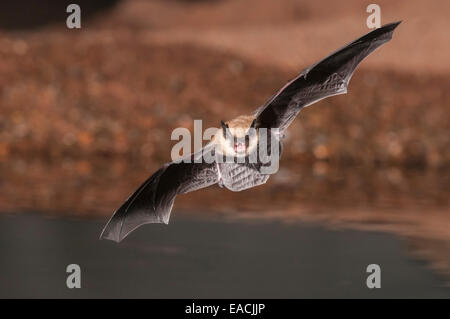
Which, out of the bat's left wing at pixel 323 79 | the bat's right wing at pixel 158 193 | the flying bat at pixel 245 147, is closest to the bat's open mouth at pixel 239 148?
the flying bat at pixel 245 147

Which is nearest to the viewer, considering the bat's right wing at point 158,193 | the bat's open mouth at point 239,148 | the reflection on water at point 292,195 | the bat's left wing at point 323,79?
the bat's open mouth at point 239,148

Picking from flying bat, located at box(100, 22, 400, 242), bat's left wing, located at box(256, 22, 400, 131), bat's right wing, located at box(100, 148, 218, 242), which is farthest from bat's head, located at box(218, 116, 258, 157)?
bat's right wing, located at box(100, 148, 218, 242)

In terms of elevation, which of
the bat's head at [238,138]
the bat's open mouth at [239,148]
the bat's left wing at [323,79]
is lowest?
the bat's open mouth at [239,148]

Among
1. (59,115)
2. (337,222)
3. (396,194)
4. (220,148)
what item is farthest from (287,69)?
(220,148)

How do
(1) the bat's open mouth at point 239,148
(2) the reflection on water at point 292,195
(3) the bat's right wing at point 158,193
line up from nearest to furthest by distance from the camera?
1. (1) the bat's open mouth at point 239,148
2. (3) the bat's right wing at point 158,193
3. (2) the reflection on water at point 292,195

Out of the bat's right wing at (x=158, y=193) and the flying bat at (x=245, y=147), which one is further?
the bat's right wing at (x=158, y=193)

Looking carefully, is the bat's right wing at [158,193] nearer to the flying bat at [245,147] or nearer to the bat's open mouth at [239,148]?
the flying bat at [245,147]

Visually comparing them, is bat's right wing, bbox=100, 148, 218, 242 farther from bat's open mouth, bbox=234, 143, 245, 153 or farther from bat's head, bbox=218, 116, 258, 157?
bat's open mouth, bbox=234, 143, 245, 153
